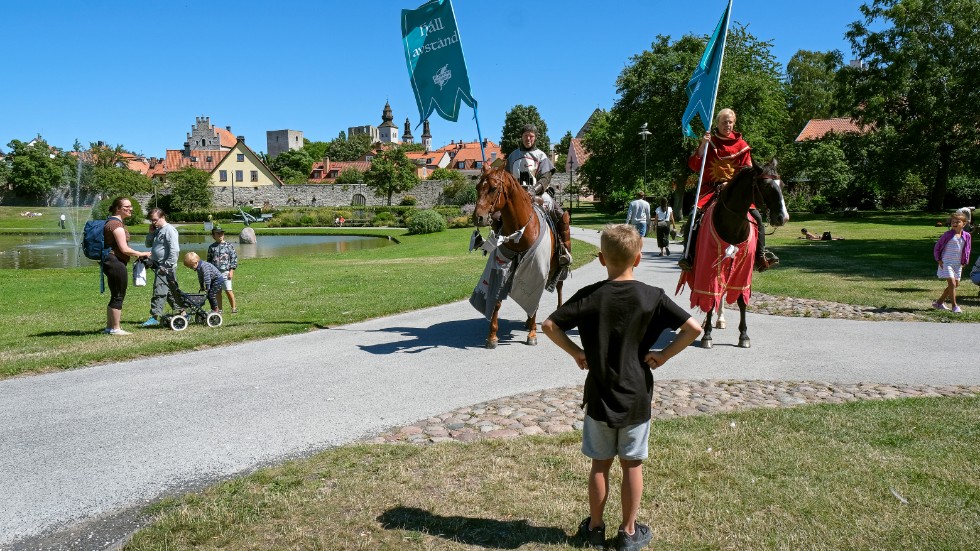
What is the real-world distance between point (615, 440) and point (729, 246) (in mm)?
5725

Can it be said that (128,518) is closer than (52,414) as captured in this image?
Yes

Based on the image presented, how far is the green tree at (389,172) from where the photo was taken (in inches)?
3192

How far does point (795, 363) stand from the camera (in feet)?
27.5

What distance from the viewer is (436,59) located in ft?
33.4

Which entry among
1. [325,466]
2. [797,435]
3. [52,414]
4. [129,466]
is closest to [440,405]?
[325,466]

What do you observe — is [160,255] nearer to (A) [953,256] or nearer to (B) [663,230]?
(A) [953,256]

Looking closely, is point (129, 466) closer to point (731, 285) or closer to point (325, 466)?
point (325, 466)

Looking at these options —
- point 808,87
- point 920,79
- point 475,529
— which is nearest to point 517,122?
point 808,87

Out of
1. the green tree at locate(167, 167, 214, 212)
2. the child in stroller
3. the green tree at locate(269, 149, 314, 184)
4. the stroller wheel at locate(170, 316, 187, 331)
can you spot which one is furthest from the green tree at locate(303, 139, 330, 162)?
the stroller wheel at locate(170, 316, 187, 331)

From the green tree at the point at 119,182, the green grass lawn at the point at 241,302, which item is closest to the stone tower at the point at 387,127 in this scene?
the green tree at the point at 119,182

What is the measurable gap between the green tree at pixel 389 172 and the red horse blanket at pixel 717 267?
244ft

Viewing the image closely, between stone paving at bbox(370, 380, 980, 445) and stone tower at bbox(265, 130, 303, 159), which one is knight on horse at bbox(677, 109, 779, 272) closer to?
stone paving at bbox(370, 380, 980, 445)

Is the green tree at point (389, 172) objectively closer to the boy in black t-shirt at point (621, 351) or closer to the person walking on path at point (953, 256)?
the person walking on path at point (953, 256)

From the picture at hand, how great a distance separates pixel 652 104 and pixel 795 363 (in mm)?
43094
